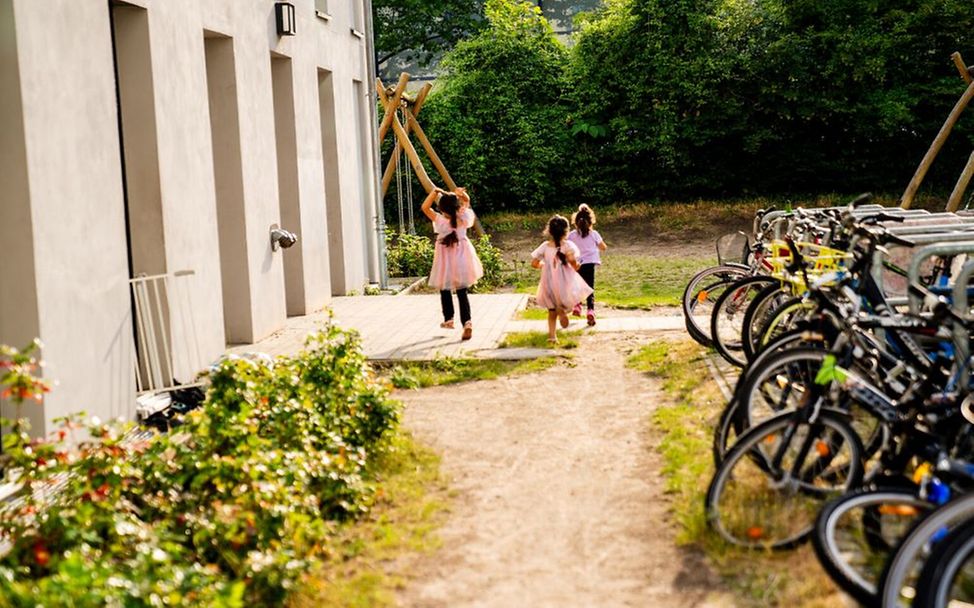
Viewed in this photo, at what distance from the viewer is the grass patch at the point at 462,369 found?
372 inches

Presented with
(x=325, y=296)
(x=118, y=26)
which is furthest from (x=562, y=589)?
(x=325, y=296)

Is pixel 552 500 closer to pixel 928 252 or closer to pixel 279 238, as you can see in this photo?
pixel 928 252

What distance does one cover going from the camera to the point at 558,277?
1113cm

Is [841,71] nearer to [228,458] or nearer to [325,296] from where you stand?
[325,296]

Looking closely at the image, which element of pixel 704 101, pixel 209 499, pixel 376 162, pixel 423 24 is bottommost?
pixel 209 499

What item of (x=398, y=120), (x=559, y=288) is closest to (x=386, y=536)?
(x=559, y=288)

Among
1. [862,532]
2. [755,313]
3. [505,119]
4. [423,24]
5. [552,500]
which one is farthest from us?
[423,24]

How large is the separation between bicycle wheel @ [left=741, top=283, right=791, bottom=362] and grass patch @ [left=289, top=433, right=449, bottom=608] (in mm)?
2469

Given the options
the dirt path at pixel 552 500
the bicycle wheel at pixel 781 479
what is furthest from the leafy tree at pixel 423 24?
the bicycle wheel at pixel 781 479

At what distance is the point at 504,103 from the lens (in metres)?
25.5

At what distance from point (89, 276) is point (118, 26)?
236cm

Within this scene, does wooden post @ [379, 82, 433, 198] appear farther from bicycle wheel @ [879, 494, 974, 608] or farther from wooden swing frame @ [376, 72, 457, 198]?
bicycle wheel @ [879, 494, 974, 608]

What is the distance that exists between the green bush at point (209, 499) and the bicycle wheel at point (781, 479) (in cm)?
181

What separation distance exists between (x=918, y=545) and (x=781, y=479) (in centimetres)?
134
